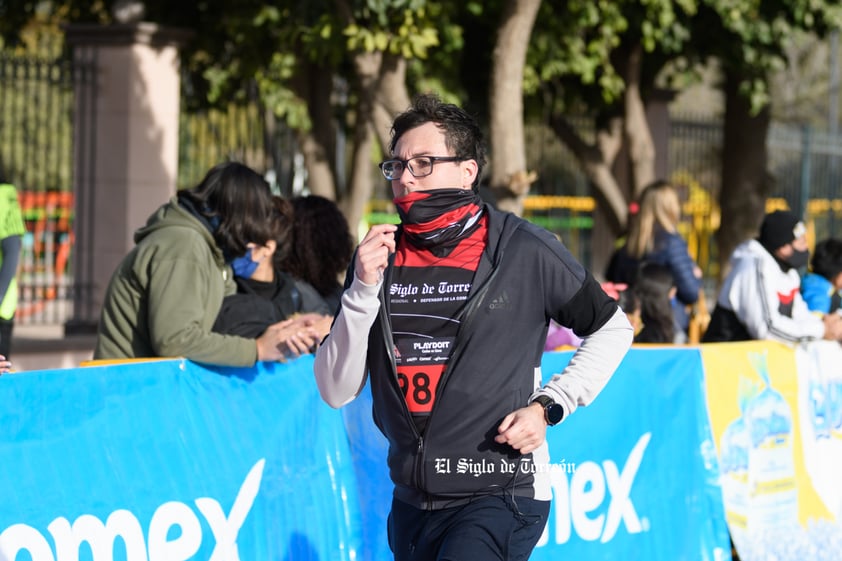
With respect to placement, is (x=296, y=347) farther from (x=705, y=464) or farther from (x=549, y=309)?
(x=705, y=464)

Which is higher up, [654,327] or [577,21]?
[577,21]

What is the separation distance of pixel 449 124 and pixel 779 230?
14.0 ft

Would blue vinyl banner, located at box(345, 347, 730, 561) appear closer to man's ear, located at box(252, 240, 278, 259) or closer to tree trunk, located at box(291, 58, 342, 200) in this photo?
man's ear, located at box(252, 240, 278, 259)

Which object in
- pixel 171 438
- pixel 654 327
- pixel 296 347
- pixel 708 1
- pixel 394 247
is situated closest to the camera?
pixel 394 247

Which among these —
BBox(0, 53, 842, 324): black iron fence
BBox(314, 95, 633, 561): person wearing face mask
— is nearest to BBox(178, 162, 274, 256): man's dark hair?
BBox(314, 95, 633, 561): person wearing face mask

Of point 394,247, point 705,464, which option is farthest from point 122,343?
point 705,464

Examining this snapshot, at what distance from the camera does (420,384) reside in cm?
356

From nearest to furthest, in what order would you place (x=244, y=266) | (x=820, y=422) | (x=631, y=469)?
(x=244, y=266) → (x=631, y=469) → (x=820, y=422)

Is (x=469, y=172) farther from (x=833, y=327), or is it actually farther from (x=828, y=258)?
(x=828, y=258)

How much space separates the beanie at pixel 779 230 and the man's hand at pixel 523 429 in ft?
14.0

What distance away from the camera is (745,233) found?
15.9m

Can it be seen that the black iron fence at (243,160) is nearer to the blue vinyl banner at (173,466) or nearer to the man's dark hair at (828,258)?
the blue vinyl banner at (173,466)

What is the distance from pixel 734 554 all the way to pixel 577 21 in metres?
7.46

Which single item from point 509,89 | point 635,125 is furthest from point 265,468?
point 635,125
